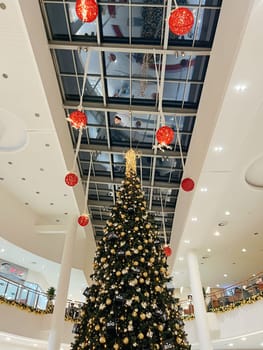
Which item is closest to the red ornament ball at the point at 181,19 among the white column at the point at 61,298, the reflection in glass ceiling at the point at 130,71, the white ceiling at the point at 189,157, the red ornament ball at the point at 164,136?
the white ceiling at the point at 189,157

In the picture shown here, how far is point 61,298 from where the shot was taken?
9961mm

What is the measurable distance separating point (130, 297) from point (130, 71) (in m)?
6.54

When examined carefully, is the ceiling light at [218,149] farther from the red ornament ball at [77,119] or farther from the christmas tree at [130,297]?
the red ornament ball at [77,119]

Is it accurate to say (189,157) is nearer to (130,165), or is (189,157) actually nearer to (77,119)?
(130,165)

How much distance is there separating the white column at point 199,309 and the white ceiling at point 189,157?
2.24ft

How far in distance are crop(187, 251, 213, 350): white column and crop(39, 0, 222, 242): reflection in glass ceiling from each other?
13.2 ft

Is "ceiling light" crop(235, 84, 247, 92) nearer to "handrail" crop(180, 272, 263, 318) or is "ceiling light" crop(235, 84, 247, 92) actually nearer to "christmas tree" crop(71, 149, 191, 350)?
"christmas tree" crop(71, 149, 191, 350)

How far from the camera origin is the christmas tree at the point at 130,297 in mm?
3373

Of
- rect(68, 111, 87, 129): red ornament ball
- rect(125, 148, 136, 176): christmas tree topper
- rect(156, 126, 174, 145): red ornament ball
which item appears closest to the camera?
rect(68, 111, 87, 129): red ornament ball

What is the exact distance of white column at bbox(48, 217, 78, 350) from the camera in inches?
358

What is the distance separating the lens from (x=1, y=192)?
35.2 ft

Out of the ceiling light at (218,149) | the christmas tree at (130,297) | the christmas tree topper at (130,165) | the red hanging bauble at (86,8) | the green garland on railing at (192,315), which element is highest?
the ceiling light at (218,149)

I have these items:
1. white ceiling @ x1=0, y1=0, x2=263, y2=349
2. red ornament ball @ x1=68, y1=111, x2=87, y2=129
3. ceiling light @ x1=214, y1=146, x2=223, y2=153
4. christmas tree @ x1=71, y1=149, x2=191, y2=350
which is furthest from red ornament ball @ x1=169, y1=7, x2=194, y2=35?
ceiling light @ x1=214, y1=146, x2=223, y2=153

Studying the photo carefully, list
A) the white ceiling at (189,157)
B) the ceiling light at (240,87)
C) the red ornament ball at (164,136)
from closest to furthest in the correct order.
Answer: the red ornament ball at (164,136) → the ceiling light at (240,87) → the white ceiling at (189,157)
